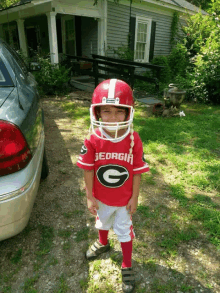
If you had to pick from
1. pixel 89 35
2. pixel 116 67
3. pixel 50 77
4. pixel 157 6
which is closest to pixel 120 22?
pixel 89 35

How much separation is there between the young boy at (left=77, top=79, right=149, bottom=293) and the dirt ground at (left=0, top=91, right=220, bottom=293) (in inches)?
9.9

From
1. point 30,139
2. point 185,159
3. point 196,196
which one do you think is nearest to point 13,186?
point 30,139

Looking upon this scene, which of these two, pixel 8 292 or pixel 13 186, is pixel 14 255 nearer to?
pixel 8 292

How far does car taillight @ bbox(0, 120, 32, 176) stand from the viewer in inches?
57.9

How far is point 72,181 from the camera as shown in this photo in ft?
9.88

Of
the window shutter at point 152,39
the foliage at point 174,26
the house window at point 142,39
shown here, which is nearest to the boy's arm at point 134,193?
the house window at point 142,39

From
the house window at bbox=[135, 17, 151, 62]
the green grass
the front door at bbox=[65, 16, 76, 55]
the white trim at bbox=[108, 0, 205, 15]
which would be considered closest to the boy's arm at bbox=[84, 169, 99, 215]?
the green grass

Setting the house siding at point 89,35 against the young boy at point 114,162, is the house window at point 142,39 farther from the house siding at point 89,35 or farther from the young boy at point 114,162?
the young boy at point 114,162

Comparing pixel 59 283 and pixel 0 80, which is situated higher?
pixel 0 80

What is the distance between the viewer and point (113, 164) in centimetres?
147

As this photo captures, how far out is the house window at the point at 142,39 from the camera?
10828mm

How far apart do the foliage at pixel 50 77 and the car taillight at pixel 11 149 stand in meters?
6.29

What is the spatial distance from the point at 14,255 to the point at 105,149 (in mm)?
1338

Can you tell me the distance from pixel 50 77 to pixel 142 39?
20.5 feet
